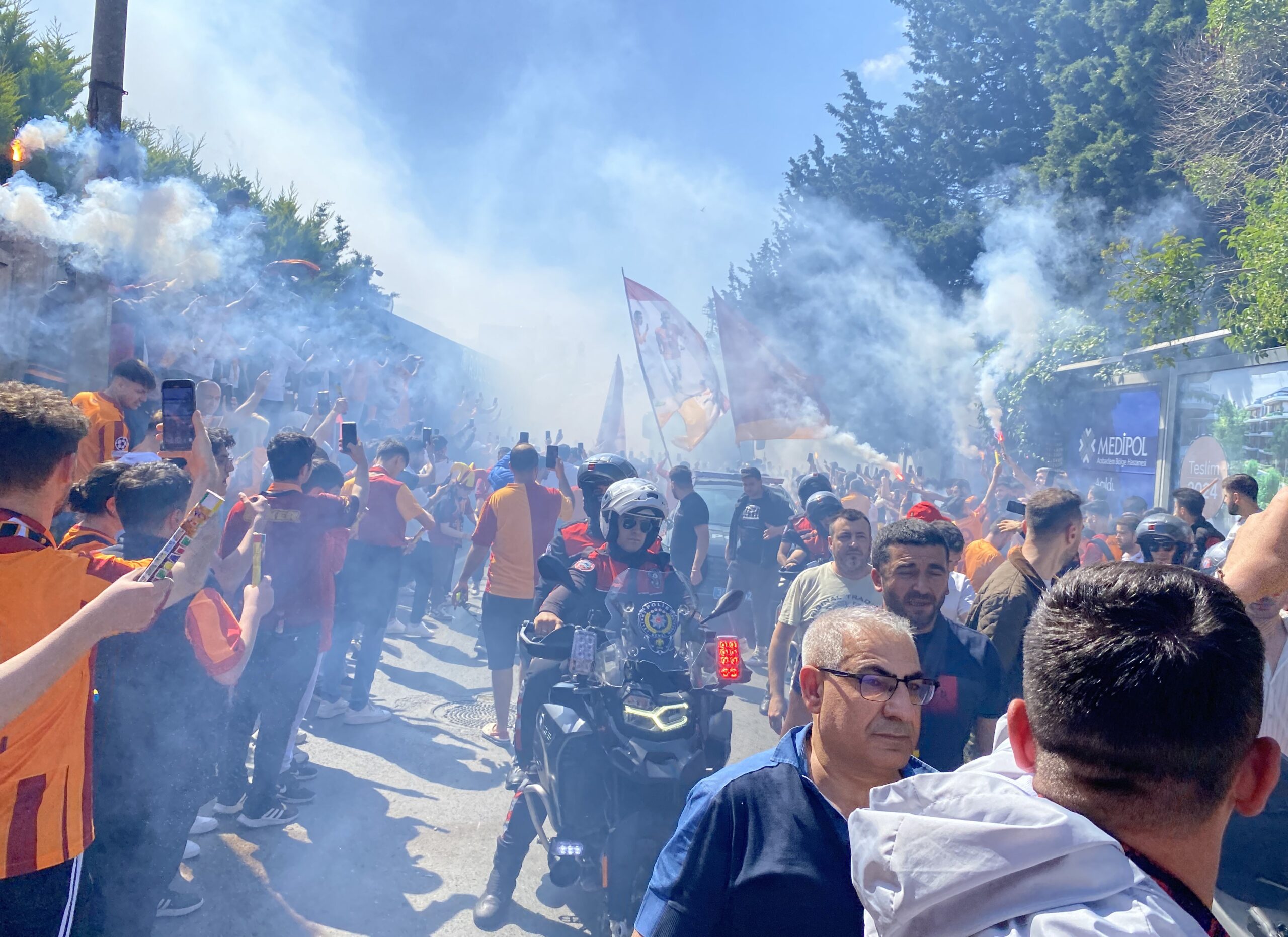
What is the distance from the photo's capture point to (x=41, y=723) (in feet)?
7.37

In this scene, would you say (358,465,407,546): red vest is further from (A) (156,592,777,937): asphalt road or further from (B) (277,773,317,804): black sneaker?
(B) (277,773,317,804): black sneaker

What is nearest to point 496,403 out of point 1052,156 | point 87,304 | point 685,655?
point 87,304

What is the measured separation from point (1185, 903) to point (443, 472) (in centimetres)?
1312

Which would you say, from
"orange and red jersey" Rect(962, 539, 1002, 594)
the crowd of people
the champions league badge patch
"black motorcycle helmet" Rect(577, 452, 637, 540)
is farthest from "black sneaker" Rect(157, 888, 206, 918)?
"orange and red jersey" Rect(962, 539, 1002, 594)

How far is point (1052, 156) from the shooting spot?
63.8 ft

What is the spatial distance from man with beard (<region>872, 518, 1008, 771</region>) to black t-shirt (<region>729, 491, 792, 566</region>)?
18.8 ft

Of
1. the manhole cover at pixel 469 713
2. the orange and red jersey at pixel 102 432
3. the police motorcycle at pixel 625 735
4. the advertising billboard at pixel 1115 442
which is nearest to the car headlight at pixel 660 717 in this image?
the police motorcycle at pixel 625 735

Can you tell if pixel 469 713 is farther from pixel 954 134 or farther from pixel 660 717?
pixel 954 134

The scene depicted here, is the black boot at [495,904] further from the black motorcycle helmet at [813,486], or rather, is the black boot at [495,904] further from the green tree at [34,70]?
the green tree at [34,70]

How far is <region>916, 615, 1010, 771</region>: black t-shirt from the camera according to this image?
10.4 ft

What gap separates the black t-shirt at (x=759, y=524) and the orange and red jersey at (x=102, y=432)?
593 cm

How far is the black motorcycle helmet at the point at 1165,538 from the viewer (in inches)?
228

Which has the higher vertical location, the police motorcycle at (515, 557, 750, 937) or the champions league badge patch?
the champions league badge patch

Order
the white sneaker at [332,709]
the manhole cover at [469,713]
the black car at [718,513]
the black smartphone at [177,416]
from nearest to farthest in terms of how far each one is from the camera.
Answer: the black smartphone at [177,416]
the white sneaker at [332,709]
the manhole cover at [469,713]
the black car at [718,513]
